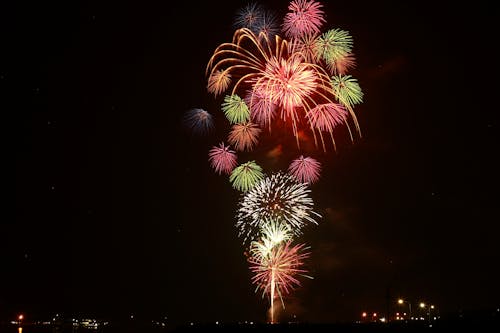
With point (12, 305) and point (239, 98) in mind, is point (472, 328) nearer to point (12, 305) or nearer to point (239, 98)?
point (239, 98)

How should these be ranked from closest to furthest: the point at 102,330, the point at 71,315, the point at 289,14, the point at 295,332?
the point at 295,332
the point at 289,14
the point at 102,330
the point at 71,315

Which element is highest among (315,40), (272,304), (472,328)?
(315,40)

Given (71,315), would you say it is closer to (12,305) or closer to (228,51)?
(12,305)

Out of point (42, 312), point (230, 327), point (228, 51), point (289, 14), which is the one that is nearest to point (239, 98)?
point (228, 51)

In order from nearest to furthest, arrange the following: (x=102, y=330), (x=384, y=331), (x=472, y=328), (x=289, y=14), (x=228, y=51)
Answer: (x=472, y=328) < (x=384, y=331) < (x=289, y=14) < (x=228, y=51) < (x=102, y=330)

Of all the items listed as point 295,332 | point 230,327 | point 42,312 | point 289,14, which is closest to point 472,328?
point 295,332

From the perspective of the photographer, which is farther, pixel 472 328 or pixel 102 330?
pixel 102 330

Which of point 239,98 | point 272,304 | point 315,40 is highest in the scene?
point 315,40

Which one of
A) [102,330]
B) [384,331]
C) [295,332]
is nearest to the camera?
[384,331]

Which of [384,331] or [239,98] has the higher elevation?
[239,98]
